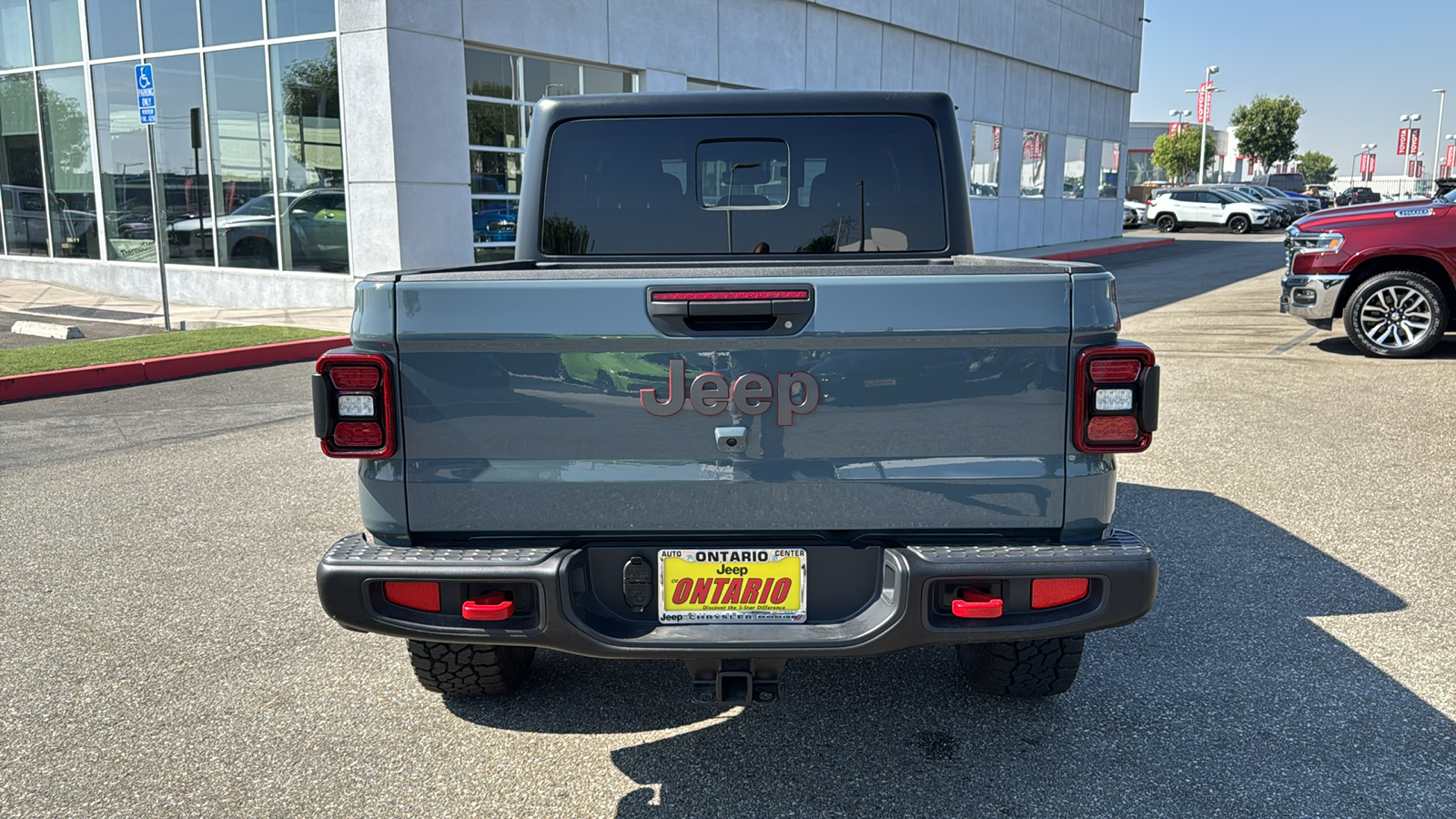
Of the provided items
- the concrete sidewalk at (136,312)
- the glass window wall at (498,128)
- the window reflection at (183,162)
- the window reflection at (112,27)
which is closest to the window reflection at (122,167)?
the window reflection at (112,27)

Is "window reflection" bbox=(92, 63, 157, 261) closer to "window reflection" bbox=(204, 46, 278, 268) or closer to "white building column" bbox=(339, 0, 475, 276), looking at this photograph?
"window reflection" bbox=(204, 46, 278, 268)

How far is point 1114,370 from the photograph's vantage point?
8.89 ft

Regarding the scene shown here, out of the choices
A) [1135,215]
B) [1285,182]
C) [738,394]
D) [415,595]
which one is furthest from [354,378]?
[1285,182]

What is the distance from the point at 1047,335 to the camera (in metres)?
2.65

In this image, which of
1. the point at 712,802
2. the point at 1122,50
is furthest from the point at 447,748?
the point at 1122,50

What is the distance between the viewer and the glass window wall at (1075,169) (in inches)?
1266

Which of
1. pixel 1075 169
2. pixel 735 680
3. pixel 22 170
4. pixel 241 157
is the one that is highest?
pixel 1075 169

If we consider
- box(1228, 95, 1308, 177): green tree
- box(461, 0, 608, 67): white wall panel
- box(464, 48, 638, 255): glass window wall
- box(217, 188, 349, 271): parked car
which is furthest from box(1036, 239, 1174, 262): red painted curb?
box(1228, 95, 1308, 177): green tree

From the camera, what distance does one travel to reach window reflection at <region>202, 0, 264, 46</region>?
15133mm

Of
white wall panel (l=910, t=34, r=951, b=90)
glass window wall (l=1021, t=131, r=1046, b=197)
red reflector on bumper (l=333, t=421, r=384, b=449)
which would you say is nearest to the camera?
red reflector on bumper (l=333, t=421, r=384, b=449)

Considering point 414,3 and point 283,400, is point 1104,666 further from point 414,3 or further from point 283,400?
point 414,3

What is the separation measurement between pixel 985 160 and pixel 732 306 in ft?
86.6

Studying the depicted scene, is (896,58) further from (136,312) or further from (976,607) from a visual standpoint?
(976,607)

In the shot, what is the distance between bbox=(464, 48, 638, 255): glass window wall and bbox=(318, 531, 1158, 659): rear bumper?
12874mm
